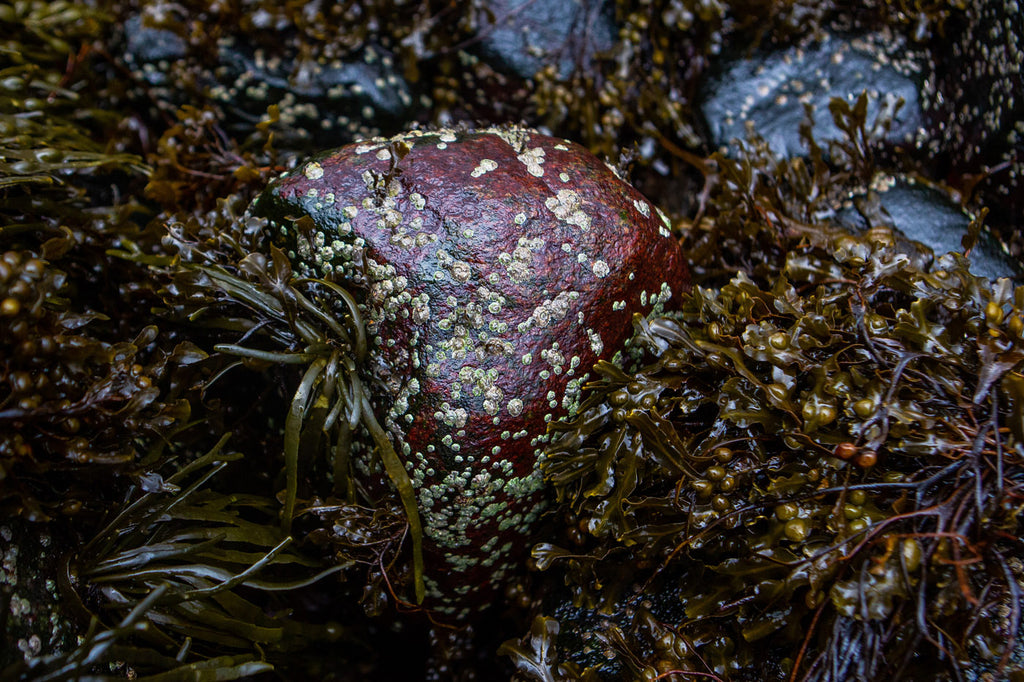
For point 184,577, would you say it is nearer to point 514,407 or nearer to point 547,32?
point 514,407

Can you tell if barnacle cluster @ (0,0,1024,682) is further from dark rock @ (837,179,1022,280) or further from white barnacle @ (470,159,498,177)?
white barnacle @ (470,159,498,177)

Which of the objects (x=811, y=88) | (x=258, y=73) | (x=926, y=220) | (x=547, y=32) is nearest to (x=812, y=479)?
(x=926, y=220)

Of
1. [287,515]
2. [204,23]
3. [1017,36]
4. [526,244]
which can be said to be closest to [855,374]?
[526,244]

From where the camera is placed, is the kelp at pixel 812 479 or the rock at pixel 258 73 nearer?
the kelp at pixel 812 479

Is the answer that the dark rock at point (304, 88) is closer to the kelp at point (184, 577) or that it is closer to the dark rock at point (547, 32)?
A: the dark rock at point (547, 32)

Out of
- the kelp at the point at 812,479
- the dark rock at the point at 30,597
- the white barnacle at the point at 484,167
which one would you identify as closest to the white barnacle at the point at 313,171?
the white barnacle at the point at 484,167

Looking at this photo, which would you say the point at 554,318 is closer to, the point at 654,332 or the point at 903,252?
the point at 654,332
